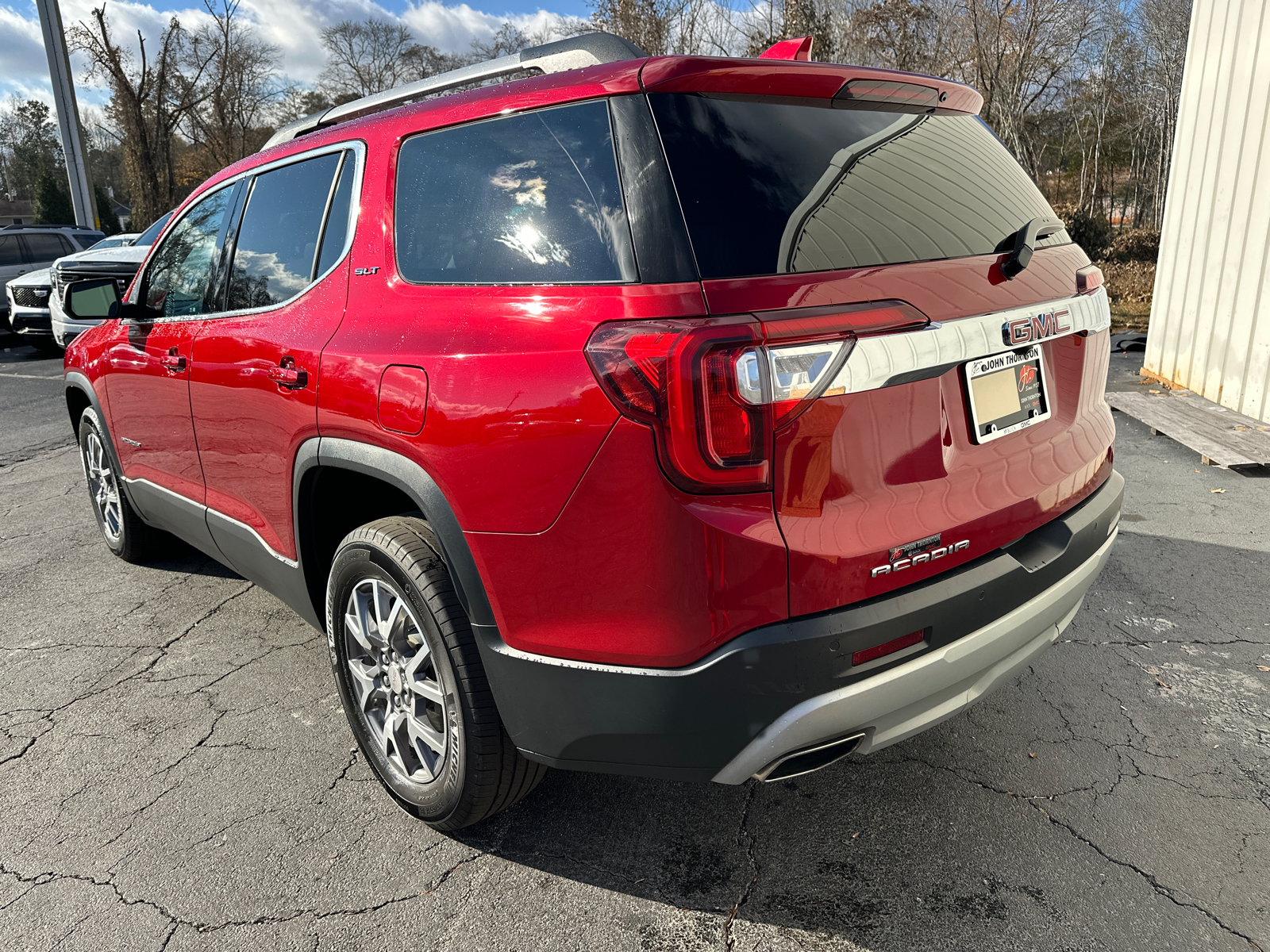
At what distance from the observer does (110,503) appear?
4.54 metres

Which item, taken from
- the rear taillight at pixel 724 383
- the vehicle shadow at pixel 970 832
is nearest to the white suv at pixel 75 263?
the vehicle shadow at pixel 970 832

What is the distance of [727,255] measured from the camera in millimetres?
1725

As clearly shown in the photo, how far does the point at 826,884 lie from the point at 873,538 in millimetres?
973

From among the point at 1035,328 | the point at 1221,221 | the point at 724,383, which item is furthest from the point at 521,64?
the point at 1221,221

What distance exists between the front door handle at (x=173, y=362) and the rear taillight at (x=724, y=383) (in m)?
2.29

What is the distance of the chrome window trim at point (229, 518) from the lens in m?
2.84

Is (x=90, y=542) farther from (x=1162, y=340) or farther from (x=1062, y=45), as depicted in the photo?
(x=1062, y=45)

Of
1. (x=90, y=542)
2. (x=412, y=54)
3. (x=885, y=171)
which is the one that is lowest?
(x=90, y=542)

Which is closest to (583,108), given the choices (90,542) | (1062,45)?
(90,542)

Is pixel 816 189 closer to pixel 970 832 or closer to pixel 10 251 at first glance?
pixel 970 832

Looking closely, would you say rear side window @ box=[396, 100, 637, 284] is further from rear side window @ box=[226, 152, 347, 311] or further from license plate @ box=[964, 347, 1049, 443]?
license plate @ box=[964, 347, 1049, 443]

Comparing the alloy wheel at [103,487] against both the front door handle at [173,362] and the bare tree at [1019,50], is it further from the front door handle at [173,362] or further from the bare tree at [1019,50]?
the bare tree at [1019,50]

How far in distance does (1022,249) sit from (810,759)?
1309 millimetres

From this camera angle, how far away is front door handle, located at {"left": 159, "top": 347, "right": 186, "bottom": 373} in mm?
3260
